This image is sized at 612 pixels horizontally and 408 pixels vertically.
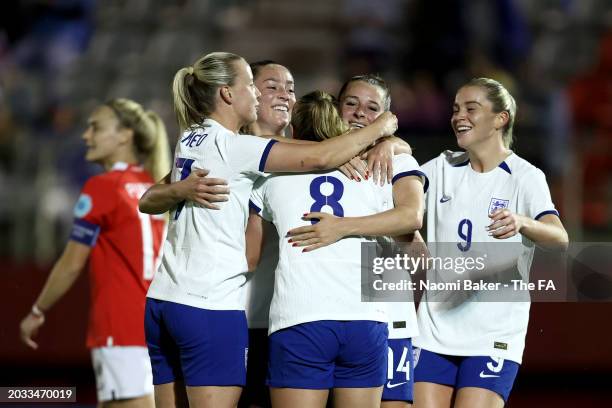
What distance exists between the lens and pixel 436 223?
17.6 feet

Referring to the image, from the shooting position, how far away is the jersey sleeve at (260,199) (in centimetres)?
465

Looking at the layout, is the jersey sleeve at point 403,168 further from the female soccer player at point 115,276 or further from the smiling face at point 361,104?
the female soccer player at point 115,276

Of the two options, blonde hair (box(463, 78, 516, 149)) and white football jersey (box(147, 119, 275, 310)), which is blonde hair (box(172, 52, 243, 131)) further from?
blonde hair (box(463, 78, 516, 149))

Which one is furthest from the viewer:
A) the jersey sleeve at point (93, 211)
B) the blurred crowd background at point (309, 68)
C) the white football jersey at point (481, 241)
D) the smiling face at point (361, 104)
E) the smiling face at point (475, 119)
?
the blurred crowd background at point (309, 68)

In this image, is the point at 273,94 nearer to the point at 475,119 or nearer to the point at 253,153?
the point at 253,153

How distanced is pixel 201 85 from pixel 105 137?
6.27ft

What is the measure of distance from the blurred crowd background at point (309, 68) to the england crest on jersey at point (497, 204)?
10.3 ft

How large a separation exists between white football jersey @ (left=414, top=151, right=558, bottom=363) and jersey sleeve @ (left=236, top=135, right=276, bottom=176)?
1.22m

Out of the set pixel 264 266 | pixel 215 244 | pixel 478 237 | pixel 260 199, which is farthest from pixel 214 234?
pixel 478 237

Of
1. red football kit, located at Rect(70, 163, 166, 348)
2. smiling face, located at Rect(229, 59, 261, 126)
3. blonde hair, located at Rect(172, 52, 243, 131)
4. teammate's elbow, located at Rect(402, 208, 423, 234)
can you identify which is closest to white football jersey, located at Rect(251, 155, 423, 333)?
teammate's elbow, located at Rect(402, 208, 423, 234)

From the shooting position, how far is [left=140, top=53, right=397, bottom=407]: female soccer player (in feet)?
14.8

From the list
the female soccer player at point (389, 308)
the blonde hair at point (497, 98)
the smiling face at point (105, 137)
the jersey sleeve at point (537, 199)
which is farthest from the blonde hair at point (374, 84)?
the smiling face at point (105, 137)

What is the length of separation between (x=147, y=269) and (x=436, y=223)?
1899 millimetres

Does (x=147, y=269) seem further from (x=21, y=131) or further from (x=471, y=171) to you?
(x=21, y=131)
